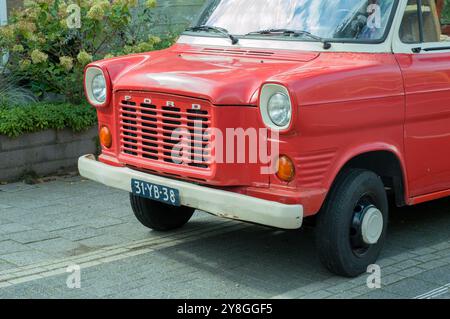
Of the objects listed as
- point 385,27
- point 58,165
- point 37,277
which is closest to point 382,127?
point 385,27

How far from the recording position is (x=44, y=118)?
8.66 meters

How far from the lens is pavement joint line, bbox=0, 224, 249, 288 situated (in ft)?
18.6

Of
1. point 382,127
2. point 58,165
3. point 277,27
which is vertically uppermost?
point 277,27

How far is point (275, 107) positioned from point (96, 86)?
172 centimetres

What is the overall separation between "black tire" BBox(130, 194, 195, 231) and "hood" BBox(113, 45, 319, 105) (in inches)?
43.9

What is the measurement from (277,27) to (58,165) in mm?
3603

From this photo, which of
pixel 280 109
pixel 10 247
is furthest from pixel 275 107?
pixel 10 247

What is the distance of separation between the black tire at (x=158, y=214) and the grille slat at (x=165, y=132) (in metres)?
0.72

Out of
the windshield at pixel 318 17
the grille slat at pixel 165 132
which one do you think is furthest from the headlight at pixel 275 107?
the windshield at pixel 318 17

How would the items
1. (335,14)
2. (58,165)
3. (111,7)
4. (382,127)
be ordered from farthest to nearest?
(111,7), (58,165), (335,14), (382,127)

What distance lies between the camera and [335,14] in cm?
600

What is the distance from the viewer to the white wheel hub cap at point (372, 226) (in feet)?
18.2
